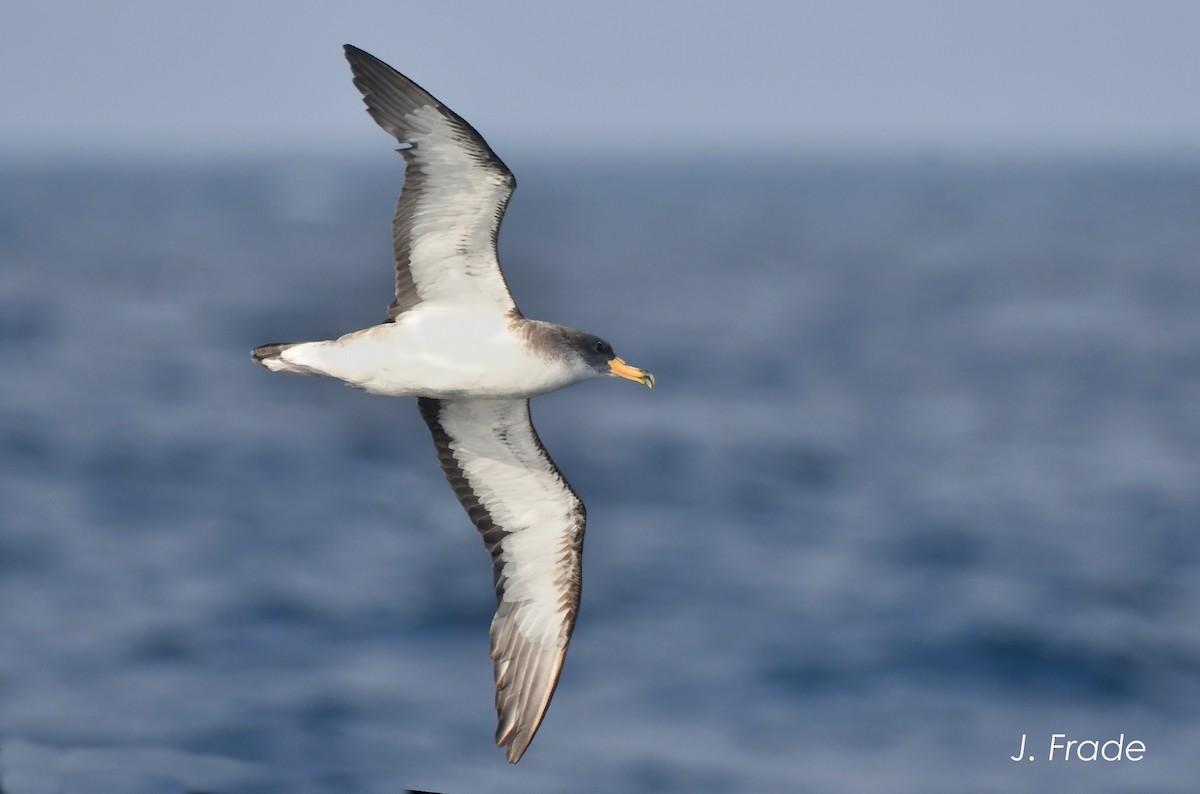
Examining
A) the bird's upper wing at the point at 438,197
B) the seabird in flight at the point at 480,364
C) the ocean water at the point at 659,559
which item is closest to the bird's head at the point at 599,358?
the seabird in flight at the point at 480,364

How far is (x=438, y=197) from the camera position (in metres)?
14.0

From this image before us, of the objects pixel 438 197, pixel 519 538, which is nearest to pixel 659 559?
pixel 519 538

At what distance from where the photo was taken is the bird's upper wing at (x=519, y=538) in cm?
1545

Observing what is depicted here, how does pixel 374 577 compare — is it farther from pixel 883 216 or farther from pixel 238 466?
pixel 883 216

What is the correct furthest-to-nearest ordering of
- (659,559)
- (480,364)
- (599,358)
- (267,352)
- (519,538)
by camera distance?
(659,559) < (519,538) < (267,352) < (599,358) < (480,364)

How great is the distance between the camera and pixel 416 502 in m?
45.2

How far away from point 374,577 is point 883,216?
15981cm

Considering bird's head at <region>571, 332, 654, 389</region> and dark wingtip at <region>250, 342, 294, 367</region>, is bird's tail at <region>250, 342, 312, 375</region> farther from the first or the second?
bird's head at <region>571, 332, 654, 389</region>

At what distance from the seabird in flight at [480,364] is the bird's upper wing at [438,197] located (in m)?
0.01

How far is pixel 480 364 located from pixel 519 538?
91.8 inches

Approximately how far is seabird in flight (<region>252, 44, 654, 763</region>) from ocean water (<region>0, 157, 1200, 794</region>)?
1073 centimetres

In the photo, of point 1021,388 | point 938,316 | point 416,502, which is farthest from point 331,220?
point 416,502
